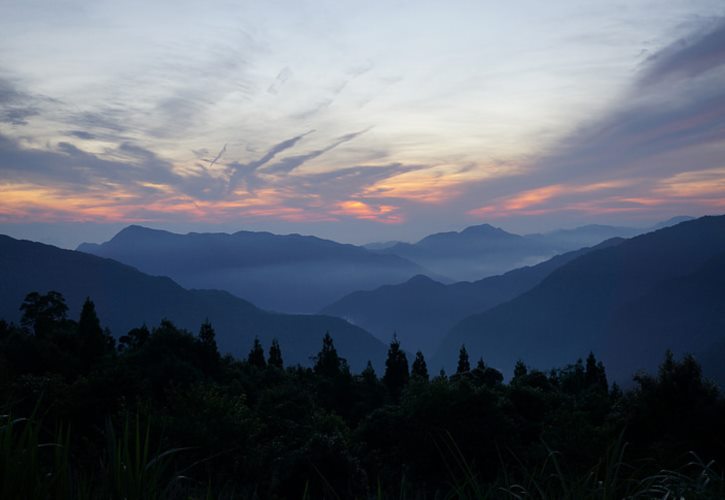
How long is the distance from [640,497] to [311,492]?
2589 centimetres

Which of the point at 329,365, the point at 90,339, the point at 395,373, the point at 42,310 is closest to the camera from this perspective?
the point at 90,339

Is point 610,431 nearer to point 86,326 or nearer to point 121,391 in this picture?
point 121,391

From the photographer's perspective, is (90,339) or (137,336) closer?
(90,339)

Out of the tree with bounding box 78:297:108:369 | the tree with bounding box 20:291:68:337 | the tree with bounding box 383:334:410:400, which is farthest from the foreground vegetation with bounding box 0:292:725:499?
the tree with bounding box 20:291:68:337

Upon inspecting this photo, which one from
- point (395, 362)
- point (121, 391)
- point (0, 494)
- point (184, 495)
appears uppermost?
point (0, 494)

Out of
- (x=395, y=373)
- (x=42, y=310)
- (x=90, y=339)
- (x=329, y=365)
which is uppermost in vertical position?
(x=42, y=310)

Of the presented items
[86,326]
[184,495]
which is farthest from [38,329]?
[184,495]

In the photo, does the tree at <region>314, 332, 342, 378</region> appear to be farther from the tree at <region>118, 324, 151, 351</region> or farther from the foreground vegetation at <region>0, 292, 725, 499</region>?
the tree at <region>118, 324, 151, 351</region>

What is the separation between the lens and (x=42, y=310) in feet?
325

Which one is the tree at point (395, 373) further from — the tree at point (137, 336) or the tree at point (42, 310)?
the tree at point (42, 310)

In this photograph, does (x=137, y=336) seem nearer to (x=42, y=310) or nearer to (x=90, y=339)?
(x=42, y=310)

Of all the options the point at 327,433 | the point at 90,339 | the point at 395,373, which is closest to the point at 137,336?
the point at 90,339

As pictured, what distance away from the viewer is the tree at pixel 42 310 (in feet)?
318

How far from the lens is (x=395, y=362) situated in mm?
85250
